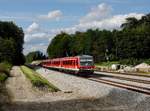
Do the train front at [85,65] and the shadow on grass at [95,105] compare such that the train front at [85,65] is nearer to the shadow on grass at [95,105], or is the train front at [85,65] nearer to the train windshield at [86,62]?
the train windshield at [86,62]

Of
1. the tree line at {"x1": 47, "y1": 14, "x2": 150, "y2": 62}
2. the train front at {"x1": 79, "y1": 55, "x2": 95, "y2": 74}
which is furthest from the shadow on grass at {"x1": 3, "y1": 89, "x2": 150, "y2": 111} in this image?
the tree line at {"x1": 47, "y1": 14, "x2": 150, "y2": 62}

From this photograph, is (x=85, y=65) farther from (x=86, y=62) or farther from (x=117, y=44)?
(x=117, y=44)

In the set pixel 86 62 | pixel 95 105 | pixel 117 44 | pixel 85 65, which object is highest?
pixel 117 44

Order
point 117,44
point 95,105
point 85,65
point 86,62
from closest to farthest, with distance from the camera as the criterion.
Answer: point 95,105 → point 85,65 → point 86,62 → point 117,44

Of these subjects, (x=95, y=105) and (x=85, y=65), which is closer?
(x=95, y=105)

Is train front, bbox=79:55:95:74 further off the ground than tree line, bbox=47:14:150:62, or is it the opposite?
tree line, bbox=47:14:150:62

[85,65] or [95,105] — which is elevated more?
[85,65]

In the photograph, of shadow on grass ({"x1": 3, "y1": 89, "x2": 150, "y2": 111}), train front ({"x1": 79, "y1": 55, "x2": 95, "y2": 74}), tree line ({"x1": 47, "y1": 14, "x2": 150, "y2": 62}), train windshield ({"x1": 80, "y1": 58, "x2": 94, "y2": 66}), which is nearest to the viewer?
shadow on grass ({"x1": 3, "y1": 89, "x2": 150, "y2": 111})

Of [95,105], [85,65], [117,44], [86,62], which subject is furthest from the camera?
[117,44]

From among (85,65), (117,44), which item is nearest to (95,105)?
(85,65)

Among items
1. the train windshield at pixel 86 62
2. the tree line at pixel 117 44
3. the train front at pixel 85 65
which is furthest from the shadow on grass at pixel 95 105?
the tree line at pixel 117 44

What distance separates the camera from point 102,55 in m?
124

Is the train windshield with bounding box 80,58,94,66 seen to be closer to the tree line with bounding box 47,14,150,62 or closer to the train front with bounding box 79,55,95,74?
the train front with bounding box 79,55,95,74

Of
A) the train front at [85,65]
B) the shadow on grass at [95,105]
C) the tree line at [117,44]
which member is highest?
the tree line at [117,44]
